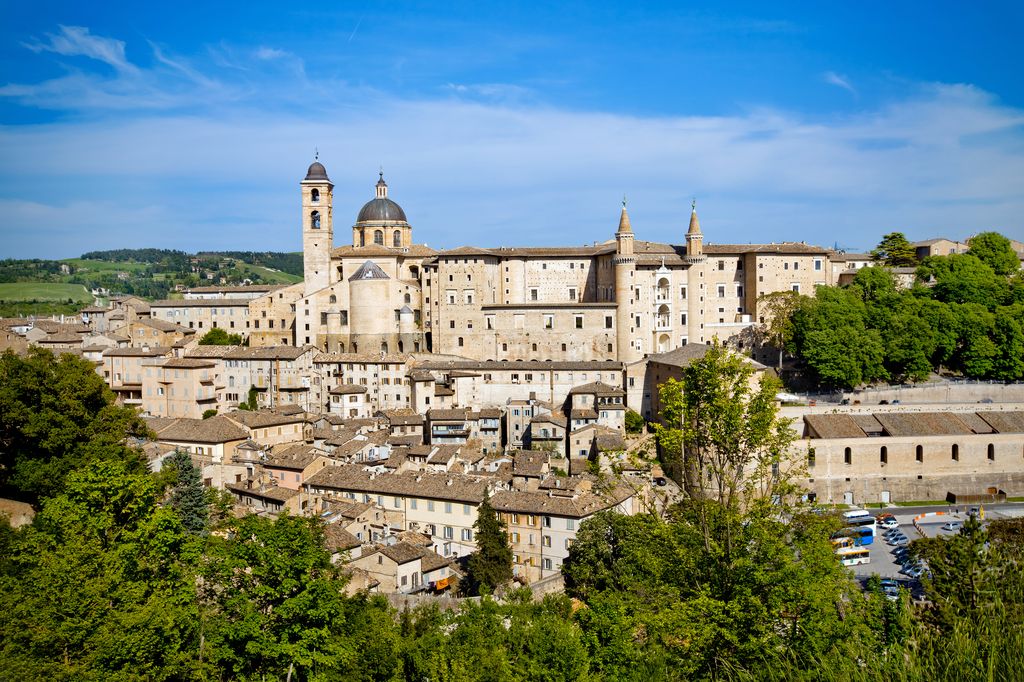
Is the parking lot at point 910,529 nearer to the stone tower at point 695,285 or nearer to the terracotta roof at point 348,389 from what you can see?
the stone tower at point 695,285

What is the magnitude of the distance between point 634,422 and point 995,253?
33519mm

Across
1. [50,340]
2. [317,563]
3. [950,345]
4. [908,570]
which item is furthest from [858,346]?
[50,340]

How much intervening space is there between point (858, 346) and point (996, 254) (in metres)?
21.9

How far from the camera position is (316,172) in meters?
63.6

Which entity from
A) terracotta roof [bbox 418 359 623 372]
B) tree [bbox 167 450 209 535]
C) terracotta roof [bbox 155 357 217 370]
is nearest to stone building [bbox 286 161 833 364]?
terracotta roof [bbox 418 359 623 372]

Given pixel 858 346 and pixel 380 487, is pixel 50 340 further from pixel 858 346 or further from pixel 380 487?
pixel 858 346

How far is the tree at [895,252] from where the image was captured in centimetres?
6644

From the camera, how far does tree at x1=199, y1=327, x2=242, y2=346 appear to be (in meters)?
59.0

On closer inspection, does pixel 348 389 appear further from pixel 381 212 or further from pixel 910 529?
pixel 910 529

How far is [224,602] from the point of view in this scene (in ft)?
54.2

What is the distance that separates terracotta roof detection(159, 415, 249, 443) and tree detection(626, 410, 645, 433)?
818 inches

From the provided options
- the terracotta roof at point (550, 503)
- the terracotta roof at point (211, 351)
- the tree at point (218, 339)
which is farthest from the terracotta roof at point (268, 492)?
the tree at point (218, 339)

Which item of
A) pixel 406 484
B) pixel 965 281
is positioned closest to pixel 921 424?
pixel 965 281

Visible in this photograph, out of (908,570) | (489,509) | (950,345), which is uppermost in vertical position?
(950,345)
